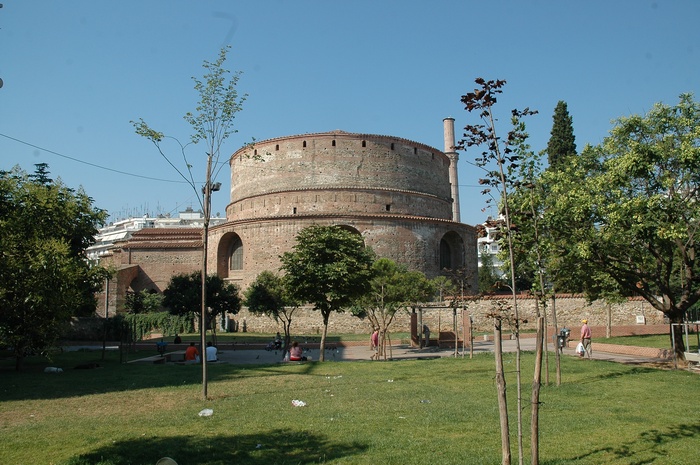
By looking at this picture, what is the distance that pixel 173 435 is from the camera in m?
6.93

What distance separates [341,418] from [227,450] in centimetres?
206

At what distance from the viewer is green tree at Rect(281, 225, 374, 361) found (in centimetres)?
1670

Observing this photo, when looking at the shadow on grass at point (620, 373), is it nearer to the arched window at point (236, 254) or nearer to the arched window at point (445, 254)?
the arched window at point (445, 254)

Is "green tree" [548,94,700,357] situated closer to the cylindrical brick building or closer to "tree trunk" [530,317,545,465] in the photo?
"tree trunk" [530,317,545,465]

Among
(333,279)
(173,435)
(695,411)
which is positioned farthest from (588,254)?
(173,435)

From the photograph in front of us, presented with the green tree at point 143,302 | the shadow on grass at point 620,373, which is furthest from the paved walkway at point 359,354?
the green tree at point 143,302

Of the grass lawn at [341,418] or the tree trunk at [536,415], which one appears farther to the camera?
the grass lawn at [341,418]

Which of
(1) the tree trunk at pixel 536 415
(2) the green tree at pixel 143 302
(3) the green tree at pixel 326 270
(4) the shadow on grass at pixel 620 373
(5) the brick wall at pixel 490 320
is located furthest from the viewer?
(2) the green tree at pixel 143 302

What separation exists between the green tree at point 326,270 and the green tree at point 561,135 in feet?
75.5

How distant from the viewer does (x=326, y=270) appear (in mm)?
16609

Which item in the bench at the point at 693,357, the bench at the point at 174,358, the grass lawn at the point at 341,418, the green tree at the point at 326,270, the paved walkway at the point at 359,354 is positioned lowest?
the paved walkway at the point at 359,354

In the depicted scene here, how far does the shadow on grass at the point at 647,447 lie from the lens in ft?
18.8

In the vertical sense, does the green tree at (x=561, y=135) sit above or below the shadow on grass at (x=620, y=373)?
above

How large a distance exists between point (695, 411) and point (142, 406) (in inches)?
327
